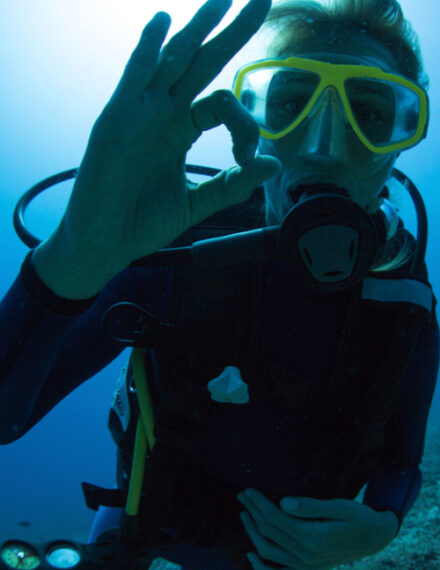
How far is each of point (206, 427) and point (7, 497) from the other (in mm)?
36419

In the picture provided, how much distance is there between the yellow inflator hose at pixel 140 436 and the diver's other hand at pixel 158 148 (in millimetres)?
685

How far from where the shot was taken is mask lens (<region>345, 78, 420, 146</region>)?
1806 mm

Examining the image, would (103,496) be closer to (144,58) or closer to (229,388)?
(229,388)

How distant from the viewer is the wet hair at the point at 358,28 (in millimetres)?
1971

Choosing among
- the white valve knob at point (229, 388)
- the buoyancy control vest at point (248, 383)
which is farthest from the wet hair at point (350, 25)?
the white valve knob at point (229, 388)

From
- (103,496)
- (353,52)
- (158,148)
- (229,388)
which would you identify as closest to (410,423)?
(229,388)

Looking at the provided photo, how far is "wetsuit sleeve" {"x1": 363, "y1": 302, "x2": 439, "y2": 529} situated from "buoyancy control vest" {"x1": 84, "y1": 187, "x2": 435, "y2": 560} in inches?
7.6

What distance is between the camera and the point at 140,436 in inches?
64.8

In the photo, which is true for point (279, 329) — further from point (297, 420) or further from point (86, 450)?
point (86, 450)

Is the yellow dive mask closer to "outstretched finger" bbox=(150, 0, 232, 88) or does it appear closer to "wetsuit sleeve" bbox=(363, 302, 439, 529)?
"outstretched finger" bbox=(150, 0, 232, 88)

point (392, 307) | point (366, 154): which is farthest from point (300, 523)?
point (366, 154)

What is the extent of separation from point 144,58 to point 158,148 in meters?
0.24

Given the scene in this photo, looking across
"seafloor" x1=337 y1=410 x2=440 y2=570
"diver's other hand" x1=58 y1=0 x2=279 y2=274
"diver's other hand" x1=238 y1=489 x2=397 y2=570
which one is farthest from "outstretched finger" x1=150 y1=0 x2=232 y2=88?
"seafloor" x1=337 y1=410 x2=440 y2=570

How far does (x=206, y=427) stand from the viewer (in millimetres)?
1791
